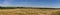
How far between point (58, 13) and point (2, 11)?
774 millimetres

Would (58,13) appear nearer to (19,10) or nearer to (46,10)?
(46,10)

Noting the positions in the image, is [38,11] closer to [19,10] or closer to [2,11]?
[19,10]

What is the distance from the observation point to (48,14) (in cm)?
110

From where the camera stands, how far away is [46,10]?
112 cm

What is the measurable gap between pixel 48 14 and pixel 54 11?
0.10 meters

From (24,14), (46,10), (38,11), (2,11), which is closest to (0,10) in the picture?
(2,11)

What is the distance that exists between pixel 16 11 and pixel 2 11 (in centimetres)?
19

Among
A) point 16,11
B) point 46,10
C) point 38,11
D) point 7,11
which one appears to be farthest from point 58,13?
point 7,11

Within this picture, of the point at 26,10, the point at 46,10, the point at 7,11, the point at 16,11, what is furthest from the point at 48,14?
the point at 7,11

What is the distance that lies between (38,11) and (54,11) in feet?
0.73

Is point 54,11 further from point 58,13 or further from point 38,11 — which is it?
point 38,11

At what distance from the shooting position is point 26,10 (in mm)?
1128

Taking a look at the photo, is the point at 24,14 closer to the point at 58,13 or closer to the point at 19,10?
the point at 19,10

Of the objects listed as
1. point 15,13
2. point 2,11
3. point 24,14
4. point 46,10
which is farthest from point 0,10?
point 46,10
